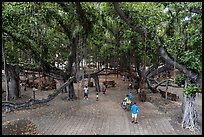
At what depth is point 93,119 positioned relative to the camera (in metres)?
10.0

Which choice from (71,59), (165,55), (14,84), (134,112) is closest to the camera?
(165,55)

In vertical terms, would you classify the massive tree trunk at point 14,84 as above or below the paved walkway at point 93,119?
above

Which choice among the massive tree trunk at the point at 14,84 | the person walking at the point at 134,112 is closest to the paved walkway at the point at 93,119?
the person walking at the point at 134,112

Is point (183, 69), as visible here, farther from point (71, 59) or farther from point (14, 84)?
point (14, 84)

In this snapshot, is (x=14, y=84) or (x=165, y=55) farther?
(x=14, y=84)

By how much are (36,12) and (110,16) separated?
14.8 ft

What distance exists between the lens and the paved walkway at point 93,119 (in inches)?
336

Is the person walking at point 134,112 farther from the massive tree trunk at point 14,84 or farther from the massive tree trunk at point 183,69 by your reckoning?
the massive tree trunk at point 14,84

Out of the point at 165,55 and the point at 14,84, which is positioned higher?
the point at 165,55

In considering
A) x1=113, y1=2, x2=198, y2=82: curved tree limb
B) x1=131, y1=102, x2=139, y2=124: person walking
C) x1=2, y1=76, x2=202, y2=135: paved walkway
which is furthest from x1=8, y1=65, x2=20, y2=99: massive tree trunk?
x1=113, y1=2, x2=198, y2=82: curved tree limb

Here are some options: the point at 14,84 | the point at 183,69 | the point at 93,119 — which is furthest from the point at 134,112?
the point at 14,84

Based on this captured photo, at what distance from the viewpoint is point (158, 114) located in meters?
11.0

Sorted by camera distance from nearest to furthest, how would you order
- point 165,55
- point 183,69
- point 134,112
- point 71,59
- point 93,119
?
point 183,69
point 165,55
point 134,112
point 93,119
point 71,59

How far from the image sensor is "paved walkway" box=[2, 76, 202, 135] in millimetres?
8547
